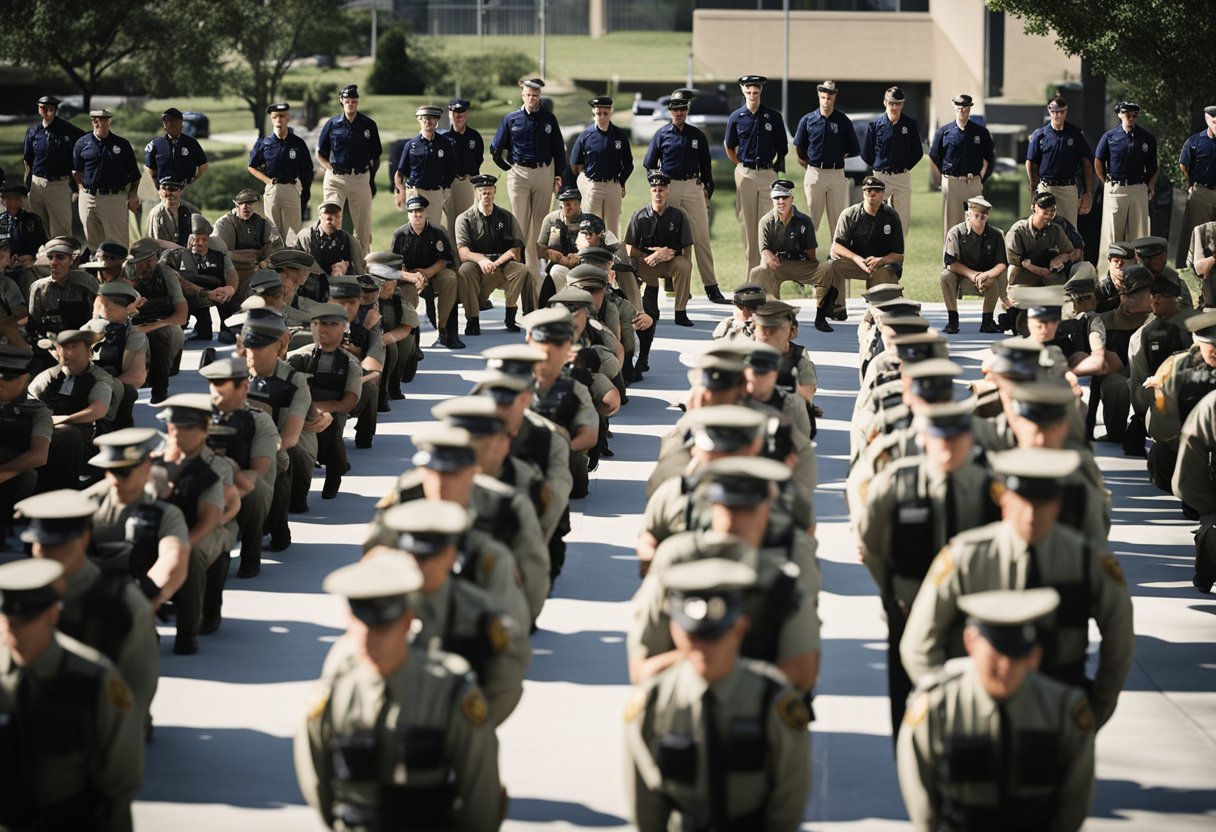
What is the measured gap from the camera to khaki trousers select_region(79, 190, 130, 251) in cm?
2066

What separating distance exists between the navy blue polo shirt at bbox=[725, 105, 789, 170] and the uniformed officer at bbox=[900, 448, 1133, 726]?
45.2 ft

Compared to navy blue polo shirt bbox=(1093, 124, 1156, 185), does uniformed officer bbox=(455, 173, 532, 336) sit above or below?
below

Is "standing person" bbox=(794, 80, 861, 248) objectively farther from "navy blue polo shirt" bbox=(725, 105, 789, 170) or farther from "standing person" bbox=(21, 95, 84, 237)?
"standing person" bbox=(21, 95, 84, 237)

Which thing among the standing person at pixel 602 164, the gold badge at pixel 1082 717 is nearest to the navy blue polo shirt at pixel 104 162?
the standing person at pixel 602 164

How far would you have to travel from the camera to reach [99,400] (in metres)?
13.0

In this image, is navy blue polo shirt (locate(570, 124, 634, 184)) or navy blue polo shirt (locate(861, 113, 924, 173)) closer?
navy blue polo shirt (locate(570, 124, 634, 184))

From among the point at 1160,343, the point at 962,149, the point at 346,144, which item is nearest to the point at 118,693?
the point at 1160,343

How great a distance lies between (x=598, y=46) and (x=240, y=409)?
200 feet

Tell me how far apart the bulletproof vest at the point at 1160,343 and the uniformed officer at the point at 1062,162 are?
669 cm

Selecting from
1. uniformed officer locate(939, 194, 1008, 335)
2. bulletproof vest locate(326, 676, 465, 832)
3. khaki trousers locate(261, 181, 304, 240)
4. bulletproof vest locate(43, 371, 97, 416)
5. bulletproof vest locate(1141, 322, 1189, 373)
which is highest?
khaki trousers locate(261, 181, 304, 240)

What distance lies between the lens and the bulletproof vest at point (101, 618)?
7.34 meters

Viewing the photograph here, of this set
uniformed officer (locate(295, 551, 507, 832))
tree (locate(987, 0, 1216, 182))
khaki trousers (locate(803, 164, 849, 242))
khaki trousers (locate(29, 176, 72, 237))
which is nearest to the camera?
uniformed officer (locate(295, 551, 507, 832))

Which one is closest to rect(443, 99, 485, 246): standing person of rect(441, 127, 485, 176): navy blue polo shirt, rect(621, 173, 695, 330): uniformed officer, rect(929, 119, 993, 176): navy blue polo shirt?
rect(441, 127, 485, 176): navy blue polo shirt

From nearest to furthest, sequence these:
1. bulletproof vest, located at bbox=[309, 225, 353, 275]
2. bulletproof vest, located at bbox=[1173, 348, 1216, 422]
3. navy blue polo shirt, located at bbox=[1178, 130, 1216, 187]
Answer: bulletproof vest, located at bbox=[1173, 348, 1216, 422]
bulletproof vest, located at bbox=[309, 225, 353, 275]
navy blue polo shirt, located at bbox=[1178, 130, 1216, 187]
